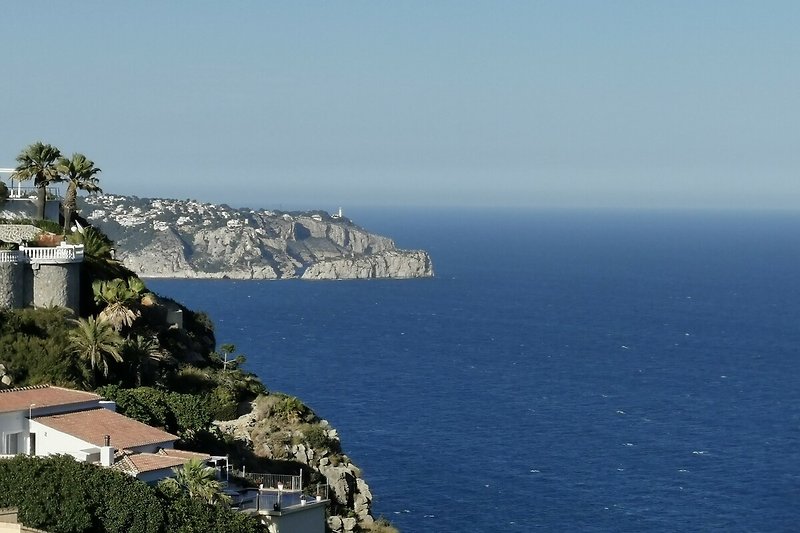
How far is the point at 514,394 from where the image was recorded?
122812 mm

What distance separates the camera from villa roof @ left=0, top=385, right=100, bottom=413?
39.2 metres

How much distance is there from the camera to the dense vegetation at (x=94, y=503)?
33.5 metres

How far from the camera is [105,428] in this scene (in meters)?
39.0

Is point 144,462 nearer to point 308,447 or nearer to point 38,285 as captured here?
point 38,285

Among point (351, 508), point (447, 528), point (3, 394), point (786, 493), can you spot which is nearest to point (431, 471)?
point (447, 528)

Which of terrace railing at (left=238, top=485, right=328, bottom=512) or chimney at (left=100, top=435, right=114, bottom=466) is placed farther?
terrace railing at (left=238, top=485, right=328, bottom=512)

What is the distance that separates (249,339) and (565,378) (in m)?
45.7

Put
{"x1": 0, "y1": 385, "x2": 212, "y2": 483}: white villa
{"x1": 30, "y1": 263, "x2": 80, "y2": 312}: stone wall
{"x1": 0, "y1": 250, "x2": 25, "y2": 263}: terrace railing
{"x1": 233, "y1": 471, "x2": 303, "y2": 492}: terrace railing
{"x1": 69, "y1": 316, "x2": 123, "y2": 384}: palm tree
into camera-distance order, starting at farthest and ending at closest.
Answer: {"x1": 30, "y1": 263, "x2": 80, "y2": 312}: stone wall, {"x1": 0, "y1": 250, "x2": 25, "y2": 263}: terrace railing, {"x1": 69, "y1": 316, "x2": 123, "y2": 384}: palm tree, {"x1": 233, "y1": 471, "x2": 303, "y2": 492}: terrace railing, {"x1": 0, "y1": 385, "x2": 212, "y2": 483}: white villa

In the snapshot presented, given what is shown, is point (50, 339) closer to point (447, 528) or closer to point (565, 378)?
point (447, 528)

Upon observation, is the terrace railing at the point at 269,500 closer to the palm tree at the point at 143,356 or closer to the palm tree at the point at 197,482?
the palm tree at the point at 197,482

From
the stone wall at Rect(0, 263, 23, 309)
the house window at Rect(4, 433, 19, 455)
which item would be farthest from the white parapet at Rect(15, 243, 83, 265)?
the house window at Rect(4, 433, 19, 455)

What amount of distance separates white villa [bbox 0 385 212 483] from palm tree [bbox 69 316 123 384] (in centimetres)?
536

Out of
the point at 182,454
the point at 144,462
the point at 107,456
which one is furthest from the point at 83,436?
the point at 182,454

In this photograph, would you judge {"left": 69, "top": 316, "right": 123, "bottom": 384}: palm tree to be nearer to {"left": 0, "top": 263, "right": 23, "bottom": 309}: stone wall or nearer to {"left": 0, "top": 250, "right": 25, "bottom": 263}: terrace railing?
{"left": 0, "top": 263, "right": 23, "bottom": 309}: stone wall
